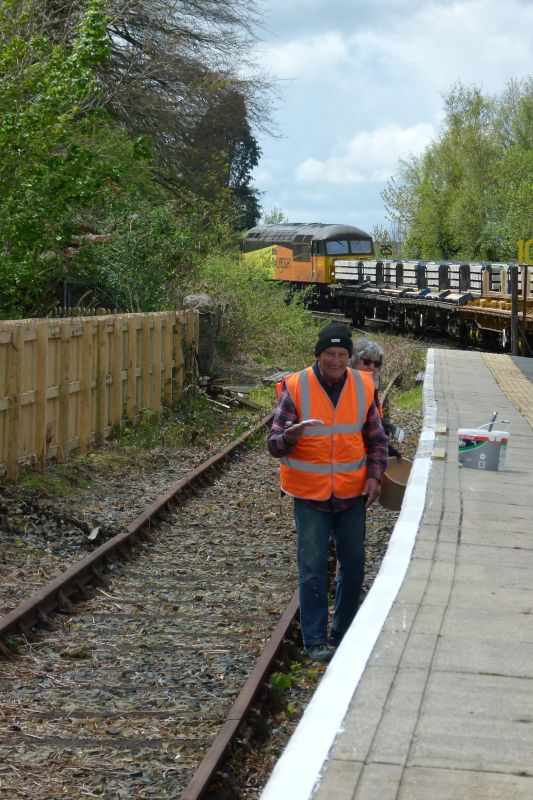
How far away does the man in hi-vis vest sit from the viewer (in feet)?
22.4

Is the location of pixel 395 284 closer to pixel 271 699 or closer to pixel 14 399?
pixel 14 399

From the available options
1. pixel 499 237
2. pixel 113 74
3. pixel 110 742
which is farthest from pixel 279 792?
pixel 499 237

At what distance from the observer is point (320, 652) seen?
704 cm

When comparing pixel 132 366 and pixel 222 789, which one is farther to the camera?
pixel 132 366

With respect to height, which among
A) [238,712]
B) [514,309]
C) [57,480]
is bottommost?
[238,712]

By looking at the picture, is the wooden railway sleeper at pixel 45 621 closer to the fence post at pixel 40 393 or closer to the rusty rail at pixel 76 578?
the rusty rail at pixel 76 578

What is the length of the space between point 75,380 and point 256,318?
52.4 ft

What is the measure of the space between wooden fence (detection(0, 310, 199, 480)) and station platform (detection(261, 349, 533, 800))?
13.8 ft

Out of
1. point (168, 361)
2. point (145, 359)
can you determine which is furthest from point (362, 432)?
point (168, 361)

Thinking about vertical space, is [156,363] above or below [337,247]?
below

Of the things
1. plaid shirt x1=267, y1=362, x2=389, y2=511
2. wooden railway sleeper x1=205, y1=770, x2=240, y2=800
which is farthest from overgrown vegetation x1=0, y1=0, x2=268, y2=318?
wooden railway sleeper x1=205, y1=770, x2=240, y2=800

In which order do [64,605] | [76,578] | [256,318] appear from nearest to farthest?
[64,605]
[76,578]
[256,318]

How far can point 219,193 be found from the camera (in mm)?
32062

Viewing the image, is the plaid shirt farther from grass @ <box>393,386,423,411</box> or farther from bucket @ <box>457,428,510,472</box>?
grass @ <box>393,386,423,411</box>
